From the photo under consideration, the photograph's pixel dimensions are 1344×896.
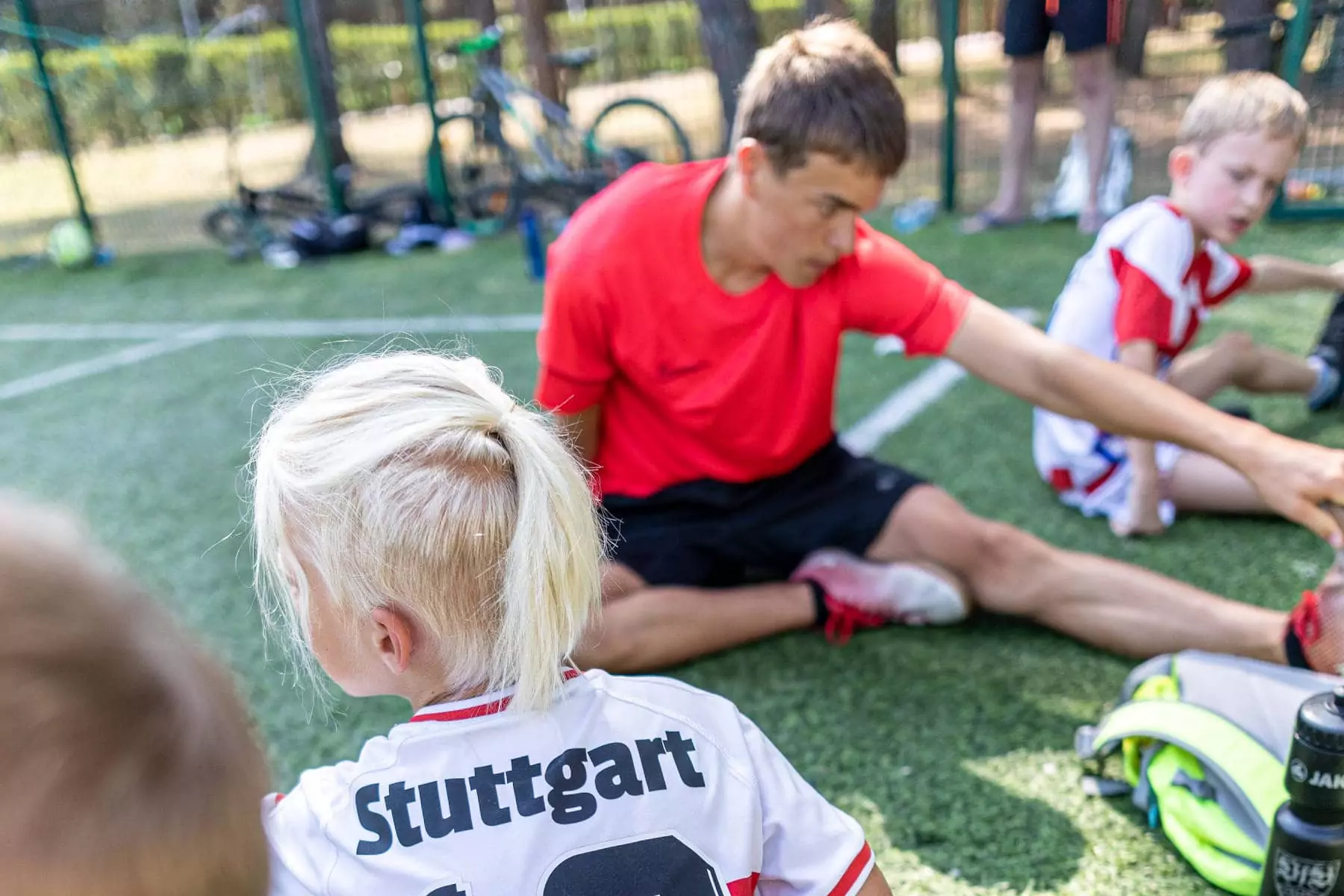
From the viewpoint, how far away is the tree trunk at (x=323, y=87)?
342 inches

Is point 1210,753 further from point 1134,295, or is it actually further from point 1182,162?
point 1182,162

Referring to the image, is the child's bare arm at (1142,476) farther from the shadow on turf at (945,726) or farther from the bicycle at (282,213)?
the bicycle at (282,213)

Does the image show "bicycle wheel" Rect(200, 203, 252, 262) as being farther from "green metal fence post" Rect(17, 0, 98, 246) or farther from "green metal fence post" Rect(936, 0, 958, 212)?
"green metal fence post" Rect(936, 0, 958, 212)

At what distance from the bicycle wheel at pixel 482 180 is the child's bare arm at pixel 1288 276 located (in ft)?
19.3

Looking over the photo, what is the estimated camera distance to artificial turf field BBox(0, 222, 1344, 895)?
1.80m

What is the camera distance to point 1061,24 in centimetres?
573

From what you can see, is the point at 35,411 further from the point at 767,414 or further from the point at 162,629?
the point at 162,629

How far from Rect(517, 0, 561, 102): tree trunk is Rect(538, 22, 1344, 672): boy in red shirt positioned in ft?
28.0

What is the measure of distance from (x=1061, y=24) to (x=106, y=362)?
5.39m

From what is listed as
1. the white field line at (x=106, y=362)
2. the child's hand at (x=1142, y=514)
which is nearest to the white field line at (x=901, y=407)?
the child's hand at (x=1142, y=514)

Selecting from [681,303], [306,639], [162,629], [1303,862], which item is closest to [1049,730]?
[1303,862]

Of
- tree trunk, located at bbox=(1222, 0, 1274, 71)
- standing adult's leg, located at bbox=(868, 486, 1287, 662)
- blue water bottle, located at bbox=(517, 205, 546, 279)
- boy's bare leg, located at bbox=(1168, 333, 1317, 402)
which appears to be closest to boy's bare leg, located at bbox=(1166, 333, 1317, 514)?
boy's bare leg, located at bbox=(1168, 333, 1317, 402)

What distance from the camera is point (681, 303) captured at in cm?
229

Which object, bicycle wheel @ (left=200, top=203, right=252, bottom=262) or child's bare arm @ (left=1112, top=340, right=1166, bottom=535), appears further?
bicycle wheel @ (left=200, top=203, right=252, bottom=262)
